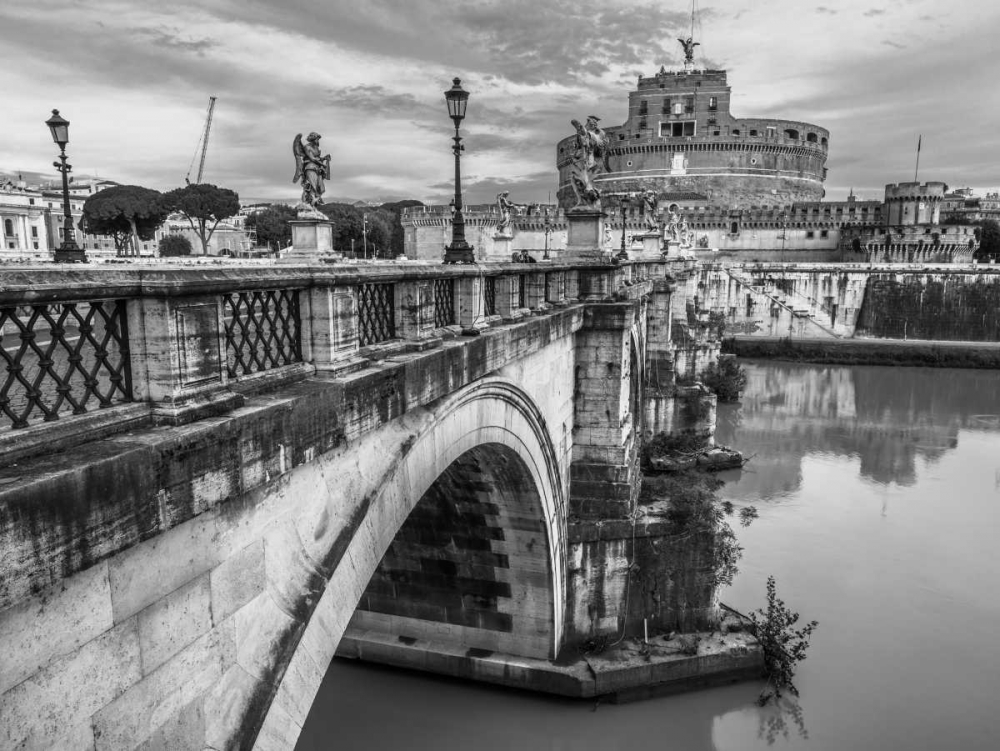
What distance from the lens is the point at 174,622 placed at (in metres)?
3.00

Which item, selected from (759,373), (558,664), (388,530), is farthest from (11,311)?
(759,373)

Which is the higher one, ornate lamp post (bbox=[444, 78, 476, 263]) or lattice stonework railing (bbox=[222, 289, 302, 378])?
ornate lamp post (bbox=[444, 78, 476, 263])

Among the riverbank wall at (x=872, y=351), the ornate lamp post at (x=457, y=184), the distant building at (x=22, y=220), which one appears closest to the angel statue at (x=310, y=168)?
the ornate lamp post at (x=457, y=184)

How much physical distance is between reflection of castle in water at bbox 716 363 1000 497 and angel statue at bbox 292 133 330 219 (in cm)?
1630

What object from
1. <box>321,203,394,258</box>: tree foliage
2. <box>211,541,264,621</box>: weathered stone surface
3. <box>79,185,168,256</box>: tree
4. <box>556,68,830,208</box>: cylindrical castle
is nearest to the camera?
<box>211,541,264,621</box>: weathered stone surface

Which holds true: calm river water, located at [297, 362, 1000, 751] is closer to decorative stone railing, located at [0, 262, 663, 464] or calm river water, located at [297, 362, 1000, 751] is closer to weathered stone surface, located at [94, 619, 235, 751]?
decorative stone railing, located at [0, 262, 663, 464]

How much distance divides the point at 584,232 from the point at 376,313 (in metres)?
8.10

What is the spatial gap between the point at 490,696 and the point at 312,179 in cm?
778

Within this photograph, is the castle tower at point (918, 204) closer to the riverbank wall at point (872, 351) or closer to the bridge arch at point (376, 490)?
the riverbank wall at point (872, 351)

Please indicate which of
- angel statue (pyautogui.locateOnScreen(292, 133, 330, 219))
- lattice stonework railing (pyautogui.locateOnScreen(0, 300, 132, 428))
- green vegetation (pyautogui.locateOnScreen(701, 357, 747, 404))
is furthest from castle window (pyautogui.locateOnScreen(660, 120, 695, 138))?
A: lattice stonework railing (pyautogui.locateOnScreen(0, 300, 132, 428))

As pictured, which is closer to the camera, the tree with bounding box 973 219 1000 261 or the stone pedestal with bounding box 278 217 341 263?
the stone pedestal with bounding box 278 217 341 263

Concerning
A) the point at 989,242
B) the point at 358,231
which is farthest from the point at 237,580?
the point at 989,242

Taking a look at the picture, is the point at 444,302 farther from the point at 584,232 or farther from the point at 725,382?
the point at 725,382

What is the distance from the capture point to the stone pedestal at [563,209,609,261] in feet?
41.1
